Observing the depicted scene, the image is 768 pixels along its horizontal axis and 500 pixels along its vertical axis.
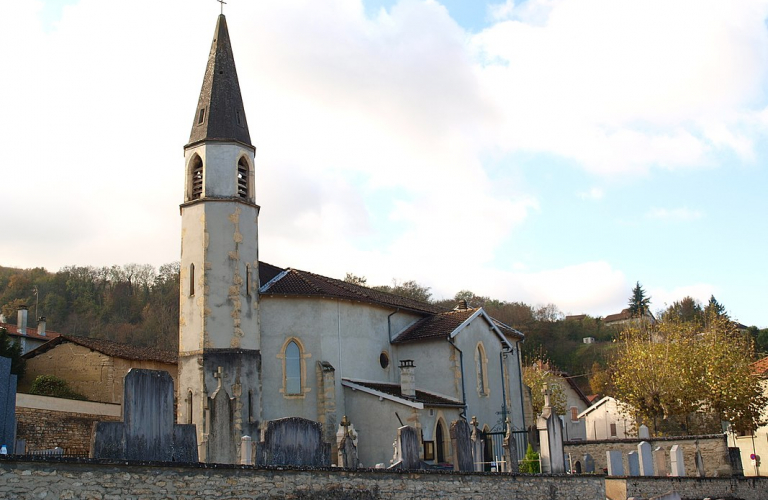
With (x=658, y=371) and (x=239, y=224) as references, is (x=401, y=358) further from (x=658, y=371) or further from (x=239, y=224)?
(x=658, y=371)

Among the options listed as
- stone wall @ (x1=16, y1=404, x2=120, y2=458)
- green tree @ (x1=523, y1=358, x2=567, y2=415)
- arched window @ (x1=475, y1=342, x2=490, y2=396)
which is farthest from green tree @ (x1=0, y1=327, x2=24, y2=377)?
green tree @ (x1=523, y1=358, x2=567, y2=415)

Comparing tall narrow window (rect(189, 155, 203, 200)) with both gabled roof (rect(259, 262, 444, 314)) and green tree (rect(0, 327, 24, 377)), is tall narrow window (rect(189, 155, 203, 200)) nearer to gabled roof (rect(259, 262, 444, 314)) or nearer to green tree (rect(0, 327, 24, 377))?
gabled roof (rect(259, 262, 444, 314))

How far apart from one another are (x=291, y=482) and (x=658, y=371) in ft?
86.1

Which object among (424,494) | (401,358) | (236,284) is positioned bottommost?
(424,494)

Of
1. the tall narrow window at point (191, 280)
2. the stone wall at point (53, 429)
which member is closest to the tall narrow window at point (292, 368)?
the tall narrow window at point (191, 280)

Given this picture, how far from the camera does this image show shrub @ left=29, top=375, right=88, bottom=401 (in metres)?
34.0

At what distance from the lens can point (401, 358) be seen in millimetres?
31531

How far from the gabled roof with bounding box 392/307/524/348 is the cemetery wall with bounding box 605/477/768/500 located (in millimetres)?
9312

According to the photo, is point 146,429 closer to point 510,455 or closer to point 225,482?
point 225,482

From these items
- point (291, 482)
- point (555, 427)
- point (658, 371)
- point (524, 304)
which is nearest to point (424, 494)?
point (291, 482)

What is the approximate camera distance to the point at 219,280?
1033 inches

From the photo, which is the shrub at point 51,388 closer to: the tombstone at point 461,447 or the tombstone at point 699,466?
the tombstone at point 461,447

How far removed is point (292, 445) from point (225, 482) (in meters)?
2.12

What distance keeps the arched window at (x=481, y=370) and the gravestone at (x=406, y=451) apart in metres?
15.5
